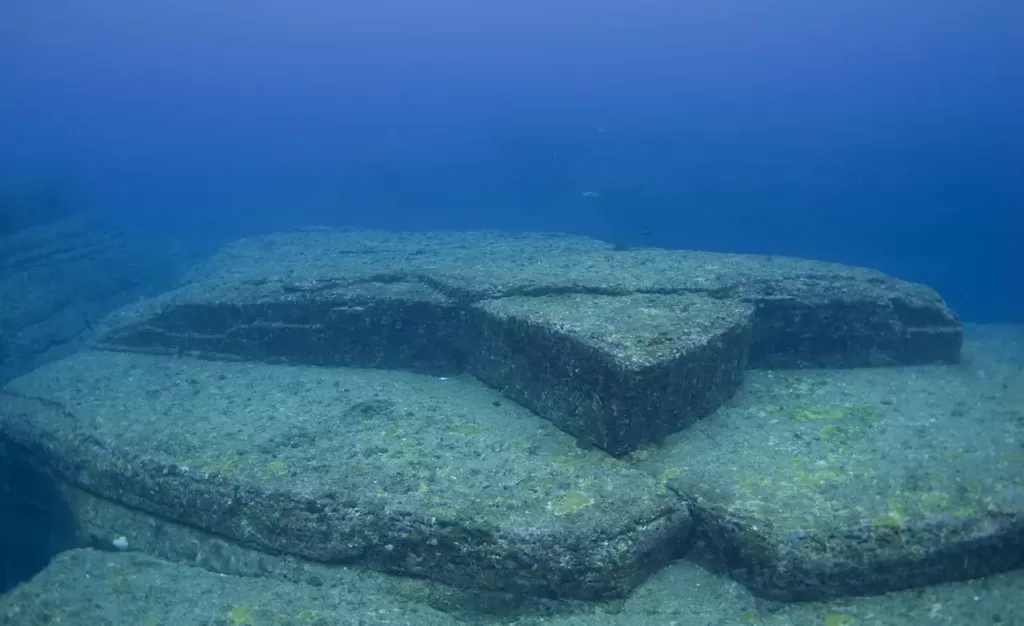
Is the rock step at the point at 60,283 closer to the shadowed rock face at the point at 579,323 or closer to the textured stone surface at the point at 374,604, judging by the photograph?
the shadowed rock face at the point at 579,323

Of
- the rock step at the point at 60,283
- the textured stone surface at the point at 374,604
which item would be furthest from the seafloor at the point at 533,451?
the rock step at the point at 60,283

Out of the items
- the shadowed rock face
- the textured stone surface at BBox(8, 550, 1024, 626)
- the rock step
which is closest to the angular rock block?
the shadowed rock face

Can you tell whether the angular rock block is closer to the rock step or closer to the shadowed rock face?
the shadowed rock face

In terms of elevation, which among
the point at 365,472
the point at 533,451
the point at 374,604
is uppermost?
the point at 533,451

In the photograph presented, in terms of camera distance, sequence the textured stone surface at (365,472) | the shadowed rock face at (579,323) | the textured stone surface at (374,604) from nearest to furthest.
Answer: the textured stone surface at (374,604), the textured stone surface at (365,472), the shadowed rock face at (579,323)

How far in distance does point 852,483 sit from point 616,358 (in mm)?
2304

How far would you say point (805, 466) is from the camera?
600 cm

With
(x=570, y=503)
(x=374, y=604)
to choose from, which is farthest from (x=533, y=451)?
(x=374, y=604)

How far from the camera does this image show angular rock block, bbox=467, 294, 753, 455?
6.16m

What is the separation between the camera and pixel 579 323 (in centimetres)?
677

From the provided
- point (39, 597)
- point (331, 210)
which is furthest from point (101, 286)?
point (331, 210)

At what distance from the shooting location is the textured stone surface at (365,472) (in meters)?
→ 5.27

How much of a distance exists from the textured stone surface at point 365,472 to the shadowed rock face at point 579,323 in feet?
1.38

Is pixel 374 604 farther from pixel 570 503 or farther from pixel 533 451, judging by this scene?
pixel 533 451
